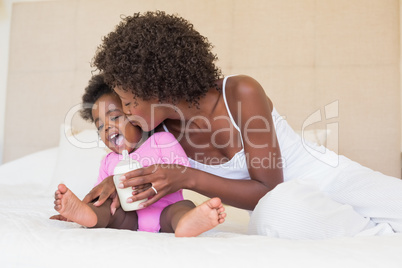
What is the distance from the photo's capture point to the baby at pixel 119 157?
3.53 ft

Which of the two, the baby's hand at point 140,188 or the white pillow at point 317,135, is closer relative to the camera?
the baby's hand at point 140,188

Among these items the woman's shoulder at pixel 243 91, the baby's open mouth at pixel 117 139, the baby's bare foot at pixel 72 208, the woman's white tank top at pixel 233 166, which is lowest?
the baby's bare foot at pixel 72 208

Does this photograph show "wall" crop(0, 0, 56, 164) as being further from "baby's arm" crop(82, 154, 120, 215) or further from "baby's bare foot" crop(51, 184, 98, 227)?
"baby's bare foot" crop(51, 184, 98, 227)

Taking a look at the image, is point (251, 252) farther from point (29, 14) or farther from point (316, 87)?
point (29, 14)

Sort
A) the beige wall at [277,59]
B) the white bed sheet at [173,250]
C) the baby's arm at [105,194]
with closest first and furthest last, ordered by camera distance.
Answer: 1. the white bed sheet at [173,250]
2. the baby's arm at [105,194]
3. the beige wall at [277,59]

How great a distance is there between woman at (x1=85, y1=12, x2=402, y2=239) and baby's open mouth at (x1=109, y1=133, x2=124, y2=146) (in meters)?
0.09

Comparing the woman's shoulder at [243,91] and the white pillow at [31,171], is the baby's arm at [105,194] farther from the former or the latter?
the white pillow at [31,171]

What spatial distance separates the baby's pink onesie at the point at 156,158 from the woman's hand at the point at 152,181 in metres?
0.21

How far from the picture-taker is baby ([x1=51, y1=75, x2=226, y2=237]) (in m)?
1.08

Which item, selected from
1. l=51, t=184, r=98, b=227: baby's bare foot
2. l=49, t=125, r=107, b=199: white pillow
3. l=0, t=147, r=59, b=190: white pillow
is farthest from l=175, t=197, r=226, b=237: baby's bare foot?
l=0, t=147, r=59, b=190: white pillow

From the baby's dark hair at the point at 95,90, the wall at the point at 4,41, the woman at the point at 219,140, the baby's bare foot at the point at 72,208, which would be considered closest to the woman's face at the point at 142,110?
the woman at the point at 219,140

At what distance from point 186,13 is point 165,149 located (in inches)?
53.5

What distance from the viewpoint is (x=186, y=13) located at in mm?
2500

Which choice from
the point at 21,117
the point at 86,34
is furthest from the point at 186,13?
the point at 21,117
